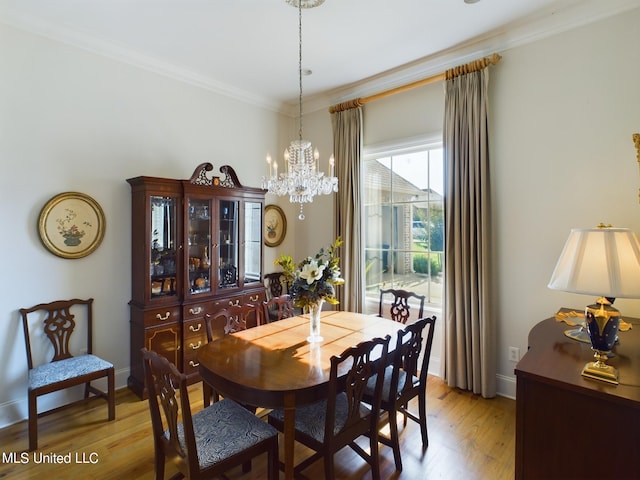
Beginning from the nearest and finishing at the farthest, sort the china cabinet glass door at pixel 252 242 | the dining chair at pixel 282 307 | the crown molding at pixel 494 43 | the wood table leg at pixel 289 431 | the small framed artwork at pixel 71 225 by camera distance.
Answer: the wood table leg at pixel 289 431 < the crown molding at pixel 494 43 < the small framed artwork at pixel 71 225 < the dining chair at pixel 282 307 < the china cabinet glass door at pixel 252 242

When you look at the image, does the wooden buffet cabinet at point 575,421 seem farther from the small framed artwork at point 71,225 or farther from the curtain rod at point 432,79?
the small framed artwork at point 71,225

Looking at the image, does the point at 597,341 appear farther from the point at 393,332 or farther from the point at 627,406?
the point at 393,332

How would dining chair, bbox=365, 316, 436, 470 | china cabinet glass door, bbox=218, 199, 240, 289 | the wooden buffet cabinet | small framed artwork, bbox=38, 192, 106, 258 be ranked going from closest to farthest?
the wooden buffet cabinet
dining chair, bbox=365, 316, 436, 470
small framed artwork, bbox=38, 192, 106, 258
china cabinet glass door, bbox=218, 199, 240, 289

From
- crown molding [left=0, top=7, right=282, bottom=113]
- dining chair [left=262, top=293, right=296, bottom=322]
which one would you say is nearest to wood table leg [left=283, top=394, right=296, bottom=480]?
dining chair [left=262, top=293, right=296, bottom=322]

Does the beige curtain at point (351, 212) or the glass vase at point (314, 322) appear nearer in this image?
the glass vase at point (314, 322)

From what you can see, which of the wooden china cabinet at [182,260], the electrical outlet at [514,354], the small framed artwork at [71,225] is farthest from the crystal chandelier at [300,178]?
the electrical outlet at [514,354]

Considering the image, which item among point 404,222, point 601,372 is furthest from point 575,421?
point 404,222

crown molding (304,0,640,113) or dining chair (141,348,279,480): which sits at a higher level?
crown molding (304,0,640,113)

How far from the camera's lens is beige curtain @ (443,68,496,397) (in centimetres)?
292

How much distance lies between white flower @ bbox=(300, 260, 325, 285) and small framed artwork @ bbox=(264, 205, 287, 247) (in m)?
2.26

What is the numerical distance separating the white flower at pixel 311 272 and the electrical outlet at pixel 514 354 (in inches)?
76.6

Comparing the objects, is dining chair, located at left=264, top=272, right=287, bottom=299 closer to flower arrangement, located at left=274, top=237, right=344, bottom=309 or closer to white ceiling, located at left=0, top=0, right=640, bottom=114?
Result: flower arrangement, located at left=274, top=237, right=344, bottom=309

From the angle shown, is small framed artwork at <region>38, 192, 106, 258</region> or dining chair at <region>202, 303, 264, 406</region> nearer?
dining chair at <region>202, 303, 264, 406</region>

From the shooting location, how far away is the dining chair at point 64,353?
8.04 feet
